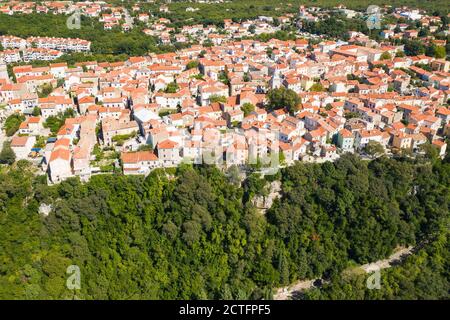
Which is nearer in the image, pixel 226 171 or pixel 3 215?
pixel 3 215

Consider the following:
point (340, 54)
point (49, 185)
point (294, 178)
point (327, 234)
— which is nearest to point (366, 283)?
point (327, 234)

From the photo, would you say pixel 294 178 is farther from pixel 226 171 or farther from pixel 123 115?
pixel 123 115

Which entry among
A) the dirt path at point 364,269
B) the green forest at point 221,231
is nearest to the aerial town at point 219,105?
the green forest at point 221,231

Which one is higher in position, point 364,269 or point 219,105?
point 219,105

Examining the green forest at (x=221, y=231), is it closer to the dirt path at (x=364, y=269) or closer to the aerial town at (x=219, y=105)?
the dirt path at (x=364, y=269)

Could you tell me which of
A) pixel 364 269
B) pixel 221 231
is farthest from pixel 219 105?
pixel 364 269

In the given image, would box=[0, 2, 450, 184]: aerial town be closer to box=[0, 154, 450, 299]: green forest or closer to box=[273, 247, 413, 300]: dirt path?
box=[0, 154, 450, 299]: green forest

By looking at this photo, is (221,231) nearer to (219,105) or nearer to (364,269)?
(364,269)

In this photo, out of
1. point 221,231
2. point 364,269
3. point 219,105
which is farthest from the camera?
point 219,105
